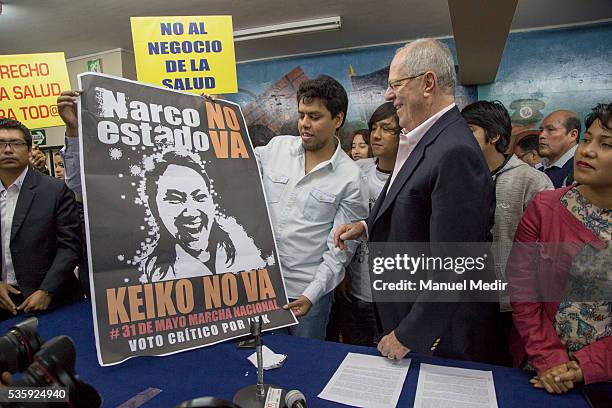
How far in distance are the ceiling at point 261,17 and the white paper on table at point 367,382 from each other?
413 centimetres

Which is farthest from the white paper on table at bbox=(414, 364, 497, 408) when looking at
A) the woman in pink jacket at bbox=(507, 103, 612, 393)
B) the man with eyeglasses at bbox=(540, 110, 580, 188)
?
the man with eyeglasses at bbox=(540, 110, 580, 188)

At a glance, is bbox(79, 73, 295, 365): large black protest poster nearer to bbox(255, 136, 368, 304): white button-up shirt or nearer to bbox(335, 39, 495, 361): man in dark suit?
bbox(255, 136, 368, 304): white button-up shirt

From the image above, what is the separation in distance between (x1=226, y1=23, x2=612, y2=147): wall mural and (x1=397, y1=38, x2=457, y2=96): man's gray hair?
11.7 feet

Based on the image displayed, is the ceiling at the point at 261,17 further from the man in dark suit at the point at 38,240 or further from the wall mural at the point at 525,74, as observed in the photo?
the man in dark suit at the point at 38,240

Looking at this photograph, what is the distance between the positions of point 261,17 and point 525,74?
355 cm

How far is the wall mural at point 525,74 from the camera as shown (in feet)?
16.5

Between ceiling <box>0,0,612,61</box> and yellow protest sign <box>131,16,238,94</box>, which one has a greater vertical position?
ceiling <box>0,0,612,61</box>

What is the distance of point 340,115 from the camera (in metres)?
1.73

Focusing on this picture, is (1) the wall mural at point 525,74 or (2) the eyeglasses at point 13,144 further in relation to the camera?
(1) the wall mural at point 525,74

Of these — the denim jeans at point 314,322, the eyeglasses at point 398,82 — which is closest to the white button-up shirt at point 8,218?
the denim jeans at point 314,322

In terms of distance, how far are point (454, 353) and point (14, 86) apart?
2.76m

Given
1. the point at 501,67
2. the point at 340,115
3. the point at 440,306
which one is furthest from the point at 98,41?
the point at 440,306

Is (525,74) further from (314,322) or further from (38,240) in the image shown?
(38,240)

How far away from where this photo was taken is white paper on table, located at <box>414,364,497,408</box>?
3.07ft
